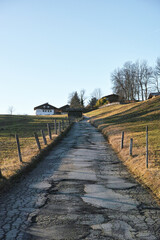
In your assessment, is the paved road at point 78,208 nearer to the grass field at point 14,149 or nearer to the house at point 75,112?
the grass field at point 14,149

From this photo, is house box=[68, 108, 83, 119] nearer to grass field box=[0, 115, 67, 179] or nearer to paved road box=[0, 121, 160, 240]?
grass field box=[0, 115, 67, 179]

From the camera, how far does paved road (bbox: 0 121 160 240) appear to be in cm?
446

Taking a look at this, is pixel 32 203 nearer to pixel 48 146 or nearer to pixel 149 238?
pixel 149 238

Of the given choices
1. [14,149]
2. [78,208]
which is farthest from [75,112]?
[78,208]

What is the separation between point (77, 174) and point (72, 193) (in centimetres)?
238

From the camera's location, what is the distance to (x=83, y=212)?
542cm

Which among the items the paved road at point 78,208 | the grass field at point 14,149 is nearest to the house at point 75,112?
the grass field at point 14,149

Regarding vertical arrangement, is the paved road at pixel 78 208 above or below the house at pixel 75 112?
below

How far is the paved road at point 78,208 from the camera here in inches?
175

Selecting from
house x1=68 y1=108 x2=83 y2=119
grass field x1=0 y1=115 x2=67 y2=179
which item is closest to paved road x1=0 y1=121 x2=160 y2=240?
grass field x1=0 y1=115 x2=67 y2=179

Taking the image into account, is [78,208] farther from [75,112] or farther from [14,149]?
[75,112]

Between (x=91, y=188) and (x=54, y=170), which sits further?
(x=54, y=170)

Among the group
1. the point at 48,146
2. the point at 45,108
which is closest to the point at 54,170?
the point at 48,146

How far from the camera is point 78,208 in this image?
566cm
